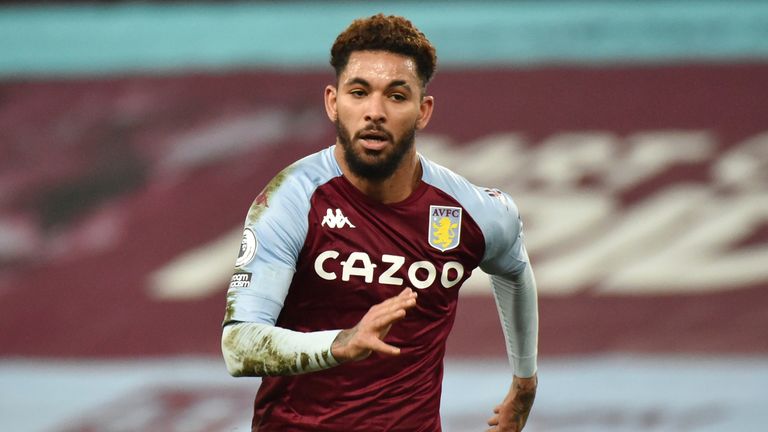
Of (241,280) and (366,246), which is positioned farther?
(366,246)

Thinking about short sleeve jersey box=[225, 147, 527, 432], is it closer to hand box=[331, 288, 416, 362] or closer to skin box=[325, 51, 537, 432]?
skin box=[325, 51, 537, 432]

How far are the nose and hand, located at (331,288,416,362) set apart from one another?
600 millimetres

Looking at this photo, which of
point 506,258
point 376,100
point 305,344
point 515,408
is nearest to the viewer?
point 305,344

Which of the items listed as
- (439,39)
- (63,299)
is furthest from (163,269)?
(439,39)

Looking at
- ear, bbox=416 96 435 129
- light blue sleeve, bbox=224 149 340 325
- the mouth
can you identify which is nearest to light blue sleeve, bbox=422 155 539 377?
ear, bbox=416 96 435 129

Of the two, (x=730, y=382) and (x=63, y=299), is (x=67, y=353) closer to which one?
(x=63, y=299)

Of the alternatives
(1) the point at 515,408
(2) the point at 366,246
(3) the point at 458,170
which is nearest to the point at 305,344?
(2) the point at 366,246

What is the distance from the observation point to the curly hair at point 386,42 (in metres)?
3.27

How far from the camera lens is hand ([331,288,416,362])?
276cm

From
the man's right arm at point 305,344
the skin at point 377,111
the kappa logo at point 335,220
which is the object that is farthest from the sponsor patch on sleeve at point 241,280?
the skin at point 377,111

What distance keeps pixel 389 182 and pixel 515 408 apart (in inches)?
37.4

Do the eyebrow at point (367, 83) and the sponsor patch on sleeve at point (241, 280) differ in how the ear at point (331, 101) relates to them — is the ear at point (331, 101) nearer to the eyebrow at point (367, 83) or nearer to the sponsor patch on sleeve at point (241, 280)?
the eyebrow at point (367, 83)

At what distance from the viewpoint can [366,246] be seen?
329cm

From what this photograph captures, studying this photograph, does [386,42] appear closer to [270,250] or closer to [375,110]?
[375,110]
